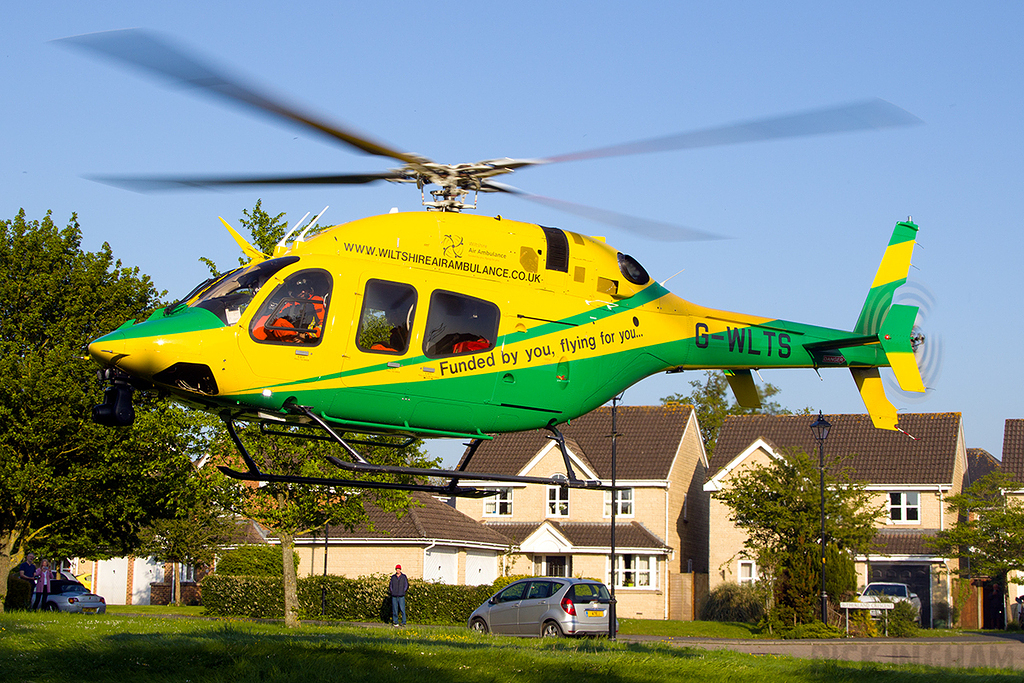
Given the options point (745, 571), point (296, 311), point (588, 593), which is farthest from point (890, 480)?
point (296, 311)

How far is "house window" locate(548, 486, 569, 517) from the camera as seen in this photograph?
48844 millimetres

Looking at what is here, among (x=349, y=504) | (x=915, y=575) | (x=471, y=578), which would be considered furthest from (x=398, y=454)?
(x=915, y=575)

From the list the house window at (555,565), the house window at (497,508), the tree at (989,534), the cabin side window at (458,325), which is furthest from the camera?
the house window at (497,508)

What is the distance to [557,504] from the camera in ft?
161

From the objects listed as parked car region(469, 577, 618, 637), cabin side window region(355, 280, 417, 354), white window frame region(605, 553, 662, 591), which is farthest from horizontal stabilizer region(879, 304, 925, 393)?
white window frame region(605, 553, 662, 591)

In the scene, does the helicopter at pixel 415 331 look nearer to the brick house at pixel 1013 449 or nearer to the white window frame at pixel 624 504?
the white window frame at pixel 624 504

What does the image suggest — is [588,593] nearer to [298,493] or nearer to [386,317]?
[298,493]

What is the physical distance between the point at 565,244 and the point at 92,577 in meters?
47.4

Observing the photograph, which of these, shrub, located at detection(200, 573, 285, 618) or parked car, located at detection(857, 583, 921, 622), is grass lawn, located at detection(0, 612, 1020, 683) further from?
parked car, located at detection(857, 583, 921, 622)

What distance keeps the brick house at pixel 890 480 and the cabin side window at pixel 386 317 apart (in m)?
33.3

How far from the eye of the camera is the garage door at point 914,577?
43812mm

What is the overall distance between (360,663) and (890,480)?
37.1m

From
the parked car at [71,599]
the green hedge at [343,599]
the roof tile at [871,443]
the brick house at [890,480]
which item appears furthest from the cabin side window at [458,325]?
the roof tile at [871,443]

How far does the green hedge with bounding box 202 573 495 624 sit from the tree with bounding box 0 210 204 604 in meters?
8.12
